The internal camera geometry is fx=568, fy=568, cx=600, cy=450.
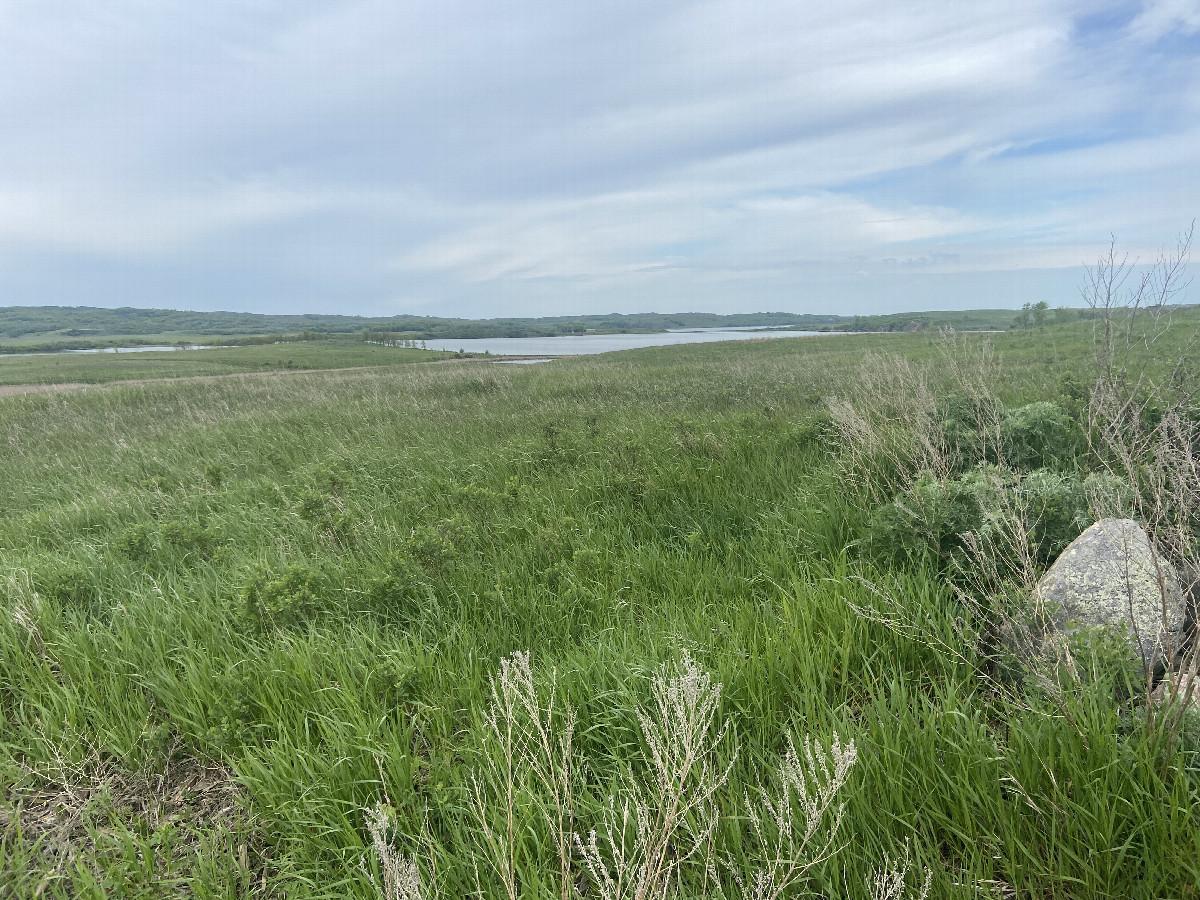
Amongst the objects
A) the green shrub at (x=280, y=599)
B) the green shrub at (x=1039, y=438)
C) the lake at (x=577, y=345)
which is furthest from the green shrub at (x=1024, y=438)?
the lake at (x=577, y=345)

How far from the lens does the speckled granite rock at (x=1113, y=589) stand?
2.58 metres

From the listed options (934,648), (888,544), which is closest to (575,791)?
(934,648)

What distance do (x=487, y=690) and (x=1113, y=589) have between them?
3.09 meters

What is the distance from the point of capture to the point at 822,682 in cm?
263

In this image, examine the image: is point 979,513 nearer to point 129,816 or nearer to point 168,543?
point 129,816

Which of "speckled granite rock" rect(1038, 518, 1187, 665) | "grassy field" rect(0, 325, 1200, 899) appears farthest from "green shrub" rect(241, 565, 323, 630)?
"speckled granite rock" rect(1038, 518, 1187, 665)

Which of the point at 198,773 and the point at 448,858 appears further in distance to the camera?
the point at 198,773

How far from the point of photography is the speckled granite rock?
2.58m

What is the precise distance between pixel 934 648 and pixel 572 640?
195 centimetres

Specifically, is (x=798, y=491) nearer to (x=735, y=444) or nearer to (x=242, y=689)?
(x=735, y=444)

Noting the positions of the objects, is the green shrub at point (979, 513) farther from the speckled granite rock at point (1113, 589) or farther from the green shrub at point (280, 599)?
the green shrub at point (280, 599)

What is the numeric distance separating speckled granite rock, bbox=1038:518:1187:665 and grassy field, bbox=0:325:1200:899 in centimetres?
46

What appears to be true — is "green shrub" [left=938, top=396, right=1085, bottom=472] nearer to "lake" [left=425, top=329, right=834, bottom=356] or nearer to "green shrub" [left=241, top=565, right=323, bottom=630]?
"green shrub" [left=241, top=565, right=323, bottom=630]

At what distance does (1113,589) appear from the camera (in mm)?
2697
